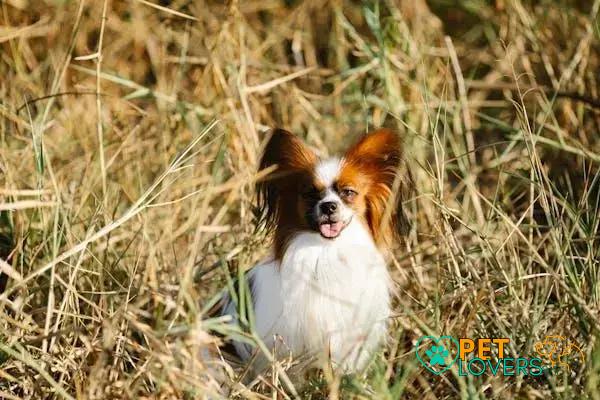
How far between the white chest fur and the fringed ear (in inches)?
Result: 10.2

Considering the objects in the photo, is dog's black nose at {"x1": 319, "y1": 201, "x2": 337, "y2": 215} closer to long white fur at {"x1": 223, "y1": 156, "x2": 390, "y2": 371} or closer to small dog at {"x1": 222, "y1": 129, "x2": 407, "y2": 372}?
small dog at {"x1": 222, "y1": 129, "x2": 407, "y2": 372}

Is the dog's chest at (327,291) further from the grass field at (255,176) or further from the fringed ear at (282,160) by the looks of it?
the fringed ear at (282,160)

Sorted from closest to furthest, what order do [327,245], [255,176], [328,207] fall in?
[255,176] → [328,207] → [327,245]

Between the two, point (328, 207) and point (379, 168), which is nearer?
point (328, 207)

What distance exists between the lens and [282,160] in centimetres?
384

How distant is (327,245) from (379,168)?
0.42m

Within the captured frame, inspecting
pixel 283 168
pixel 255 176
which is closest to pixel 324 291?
pixel 283 168

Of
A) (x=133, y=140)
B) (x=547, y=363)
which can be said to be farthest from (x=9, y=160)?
(x=547, y=363)

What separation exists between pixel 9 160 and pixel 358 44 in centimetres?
222

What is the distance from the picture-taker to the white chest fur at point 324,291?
366cm

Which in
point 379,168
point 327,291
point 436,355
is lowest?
point 436,355

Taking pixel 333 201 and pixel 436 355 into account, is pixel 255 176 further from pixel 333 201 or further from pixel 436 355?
pixel 436 355

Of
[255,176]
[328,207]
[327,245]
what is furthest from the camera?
[327,245]

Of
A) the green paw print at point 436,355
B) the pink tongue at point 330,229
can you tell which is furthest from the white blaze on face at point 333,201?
the green paw print at point 436,355
